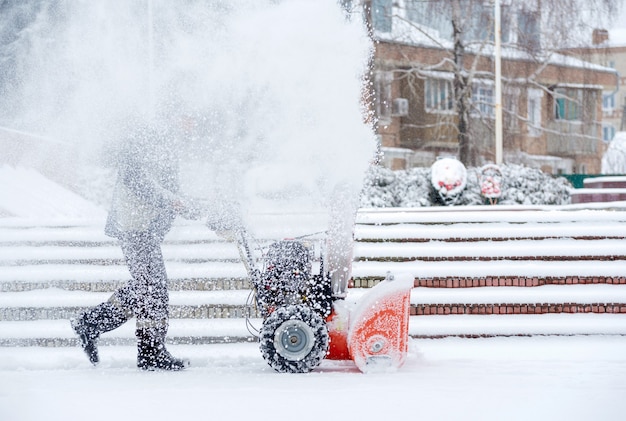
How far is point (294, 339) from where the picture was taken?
6.07 m

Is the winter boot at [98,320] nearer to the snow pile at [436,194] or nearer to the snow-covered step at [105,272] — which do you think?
the snow-covered step at [105,272]

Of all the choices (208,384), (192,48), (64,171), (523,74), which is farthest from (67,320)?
(523,74)

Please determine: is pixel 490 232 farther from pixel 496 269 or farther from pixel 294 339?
pixel 294 339

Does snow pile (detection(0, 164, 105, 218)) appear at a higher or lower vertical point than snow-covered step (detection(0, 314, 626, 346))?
higher

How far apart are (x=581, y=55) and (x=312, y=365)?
66.3ft

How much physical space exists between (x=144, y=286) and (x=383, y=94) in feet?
68.1

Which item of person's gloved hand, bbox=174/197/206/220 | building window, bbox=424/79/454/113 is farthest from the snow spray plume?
building window, bbox=424/79/454/113

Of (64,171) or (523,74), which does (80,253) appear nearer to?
(64,171)

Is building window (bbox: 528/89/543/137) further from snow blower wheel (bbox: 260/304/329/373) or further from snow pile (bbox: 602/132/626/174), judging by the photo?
snow blower wheel (bbox: 260/304/329/373)

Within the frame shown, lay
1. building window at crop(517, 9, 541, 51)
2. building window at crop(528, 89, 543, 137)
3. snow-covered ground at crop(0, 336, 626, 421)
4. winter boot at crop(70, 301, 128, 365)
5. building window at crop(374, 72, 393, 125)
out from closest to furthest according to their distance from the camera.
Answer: snow-covered ground at crop(0, 336, 626, 421), winter boot at crop(70, 301, 128, 365), building window at crop(517, 9, 541, 51), building window at crop(374, 72, 393, 125), building window at crop(528, 89, 543, 137)

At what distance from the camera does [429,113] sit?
1277 inches

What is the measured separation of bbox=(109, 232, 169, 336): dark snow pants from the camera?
638cm

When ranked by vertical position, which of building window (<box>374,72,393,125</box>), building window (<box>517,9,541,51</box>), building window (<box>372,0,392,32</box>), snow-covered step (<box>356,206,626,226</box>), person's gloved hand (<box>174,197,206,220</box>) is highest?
building window (<box>372,0,392,32</box>)

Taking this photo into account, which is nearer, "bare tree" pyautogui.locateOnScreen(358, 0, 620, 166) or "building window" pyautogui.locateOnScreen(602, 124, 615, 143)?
"bare tree" pyautogui.locateOnScreen(358, 0, 620, 166)
